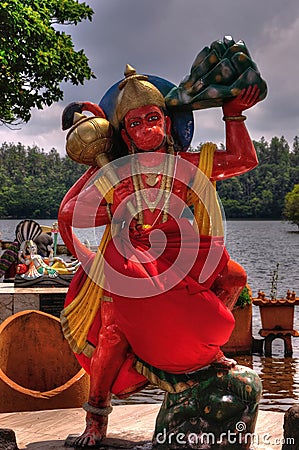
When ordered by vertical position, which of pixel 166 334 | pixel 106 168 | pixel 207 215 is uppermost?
pixel 106 168

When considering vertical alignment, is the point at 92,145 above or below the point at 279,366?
above

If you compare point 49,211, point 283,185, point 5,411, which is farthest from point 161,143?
point 283,185

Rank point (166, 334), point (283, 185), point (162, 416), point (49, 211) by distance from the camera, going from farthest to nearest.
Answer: point (283, 185)
point (49, 211)
point (162, 416)
point (166, 334)

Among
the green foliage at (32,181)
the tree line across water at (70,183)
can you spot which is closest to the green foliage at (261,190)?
the tree line across water at (70,183)

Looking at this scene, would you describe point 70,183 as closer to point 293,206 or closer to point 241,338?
point 293,206

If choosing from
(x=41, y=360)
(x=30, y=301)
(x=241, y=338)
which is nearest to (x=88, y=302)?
(x=41, y=360)

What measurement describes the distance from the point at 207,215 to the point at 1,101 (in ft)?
25.6

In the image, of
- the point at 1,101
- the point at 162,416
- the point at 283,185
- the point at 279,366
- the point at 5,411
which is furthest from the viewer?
the point at 283,185


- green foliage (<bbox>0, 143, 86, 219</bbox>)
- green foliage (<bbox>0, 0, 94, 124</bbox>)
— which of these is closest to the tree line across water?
green foliage (<bbox>0, 143, 86, 219</bbox>)

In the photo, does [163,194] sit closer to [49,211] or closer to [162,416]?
[162,416]

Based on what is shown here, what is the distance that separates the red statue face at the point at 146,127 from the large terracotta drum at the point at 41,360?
168cm

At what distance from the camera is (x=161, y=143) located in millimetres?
3473

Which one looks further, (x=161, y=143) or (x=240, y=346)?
(x=240, y=346)

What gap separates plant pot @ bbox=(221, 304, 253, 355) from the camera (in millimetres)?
9289
